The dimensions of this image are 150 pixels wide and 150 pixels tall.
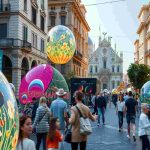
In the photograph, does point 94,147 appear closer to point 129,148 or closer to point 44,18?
point 129,148

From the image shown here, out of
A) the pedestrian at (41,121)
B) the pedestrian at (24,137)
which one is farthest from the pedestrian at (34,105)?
the pedestrian at (24,137)

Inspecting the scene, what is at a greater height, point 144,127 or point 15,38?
point 15,38

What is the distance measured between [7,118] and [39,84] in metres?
9.98

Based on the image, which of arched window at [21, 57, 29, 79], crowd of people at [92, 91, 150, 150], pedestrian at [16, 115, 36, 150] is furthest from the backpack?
arched window at [21, 57, 29, 79]

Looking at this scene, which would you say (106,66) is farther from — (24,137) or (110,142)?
(24,137)

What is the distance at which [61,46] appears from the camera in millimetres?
14820

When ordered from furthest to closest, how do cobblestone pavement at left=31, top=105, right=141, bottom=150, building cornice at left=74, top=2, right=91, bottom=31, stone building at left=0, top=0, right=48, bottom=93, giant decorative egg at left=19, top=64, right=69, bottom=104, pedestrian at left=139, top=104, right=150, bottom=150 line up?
building cornice at left=74, top=2, right=91, bottom=31 < stone building at left=0, top=0, right=48, bottom=93 < giant decorative egg at left=19, top=64, right=69, bottom=104 < cobblestone pavement at left=31, top=105, right=141, bottom=150 < pedestrian at left=139, top=104, right=150, bottom=150

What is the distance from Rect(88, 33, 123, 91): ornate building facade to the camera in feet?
395

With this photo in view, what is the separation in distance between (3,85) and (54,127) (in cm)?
328

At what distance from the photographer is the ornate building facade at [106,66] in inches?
4744

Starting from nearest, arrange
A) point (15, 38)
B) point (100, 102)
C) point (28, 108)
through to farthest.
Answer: point (28, 108)
point (100, 102)
point (15, 38)

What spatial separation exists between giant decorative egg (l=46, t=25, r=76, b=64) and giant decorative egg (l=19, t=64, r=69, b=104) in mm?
1092

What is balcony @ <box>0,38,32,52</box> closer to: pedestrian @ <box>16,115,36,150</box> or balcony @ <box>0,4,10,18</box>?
balcony @ <box>0,4,10,18</box>

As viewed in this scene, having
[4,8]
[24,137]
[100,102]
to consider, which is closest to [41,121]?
[24,137]
